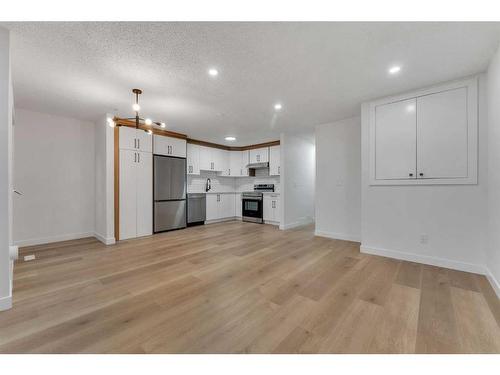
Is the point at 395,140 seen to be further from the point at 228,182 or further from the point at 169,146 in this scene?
the point at 228,182

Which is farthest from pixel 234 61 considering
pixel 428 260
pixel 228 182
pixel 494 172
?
pixel 228 182

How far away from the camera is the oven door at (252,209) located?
6.21 meters

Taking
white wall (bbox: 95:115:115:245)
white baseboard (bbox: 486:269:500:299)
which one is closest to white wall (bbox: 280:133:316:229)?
white baseboard (bbox: 486:269:500:299)

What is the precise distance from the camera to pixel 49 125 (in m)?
4.02

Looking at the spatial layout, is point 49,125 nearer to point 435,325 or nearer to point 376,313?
point 376,313

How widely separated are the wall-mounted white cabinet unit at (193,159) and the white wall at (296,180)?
7.99ft

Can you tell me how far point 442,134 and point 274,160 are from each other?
12.5 ft

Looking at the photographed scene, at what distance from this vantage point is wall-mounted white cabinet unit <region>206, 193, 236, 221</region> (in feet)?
20.5

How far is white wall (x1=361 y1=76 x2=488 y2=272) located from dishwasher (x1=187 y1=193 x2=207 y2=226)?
13.6 ft

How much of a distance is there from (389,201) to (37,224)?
20.4 ft

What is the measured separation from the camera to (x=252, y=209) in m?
6.40

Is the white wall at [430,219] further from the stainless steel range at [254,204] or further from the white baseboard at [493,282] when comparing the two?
the stainless steel range at [254,204]

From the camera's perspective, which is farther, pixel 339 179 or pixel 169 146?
pixel 169 146
